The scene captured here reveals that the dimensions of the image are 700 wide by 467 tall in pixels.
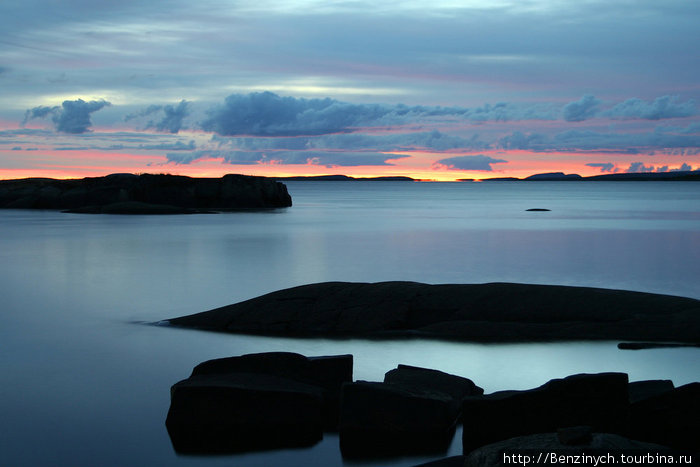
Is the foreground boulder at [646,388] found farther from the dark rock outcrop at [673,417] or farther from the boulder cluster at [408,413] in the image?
the dark rock outcrop at [673,417]

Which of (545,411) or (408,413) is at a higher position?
(545,411)

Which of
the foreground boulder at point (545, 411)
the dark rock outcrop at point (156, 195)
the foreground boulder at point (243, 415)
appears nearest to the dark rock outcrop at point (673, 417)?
Answer: the foreground boulder at point (545, 411)

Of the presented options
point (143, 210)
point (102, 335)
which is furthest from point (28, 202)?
point (102, 335)

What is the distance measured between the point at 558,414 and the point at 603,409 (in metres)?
0.42

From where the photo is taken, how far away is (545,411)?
22.8 feet

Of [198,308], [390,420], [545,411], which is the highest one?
[545,411]

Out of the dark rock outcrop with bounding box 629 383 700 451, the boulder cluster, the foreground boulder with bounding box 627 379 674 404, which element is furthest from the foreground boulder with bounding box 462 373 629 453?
the foreground boulder with bounding box 627 379 674 404

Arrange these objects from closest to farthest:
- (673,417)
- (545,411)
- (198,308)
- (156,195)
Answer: (673,417) < (545,411) < (198,308) < (156,195)

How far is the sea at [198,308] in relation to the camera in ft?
24.9

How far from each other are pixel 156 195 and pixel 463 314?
184ft

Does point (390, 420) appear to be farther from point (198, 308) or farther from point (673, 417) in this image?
point (198, 308)

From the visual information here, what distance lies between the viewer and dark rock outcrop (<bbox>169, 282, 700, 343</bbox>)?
1179cm

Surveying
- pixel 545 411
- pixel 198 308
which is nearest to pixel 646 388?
pixel 545 411

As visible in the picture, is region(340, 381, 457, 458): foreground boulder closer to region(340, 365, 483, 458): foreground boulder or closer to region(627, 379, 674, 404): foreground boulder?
region(340, 365, 483, 458): foreground boulder
